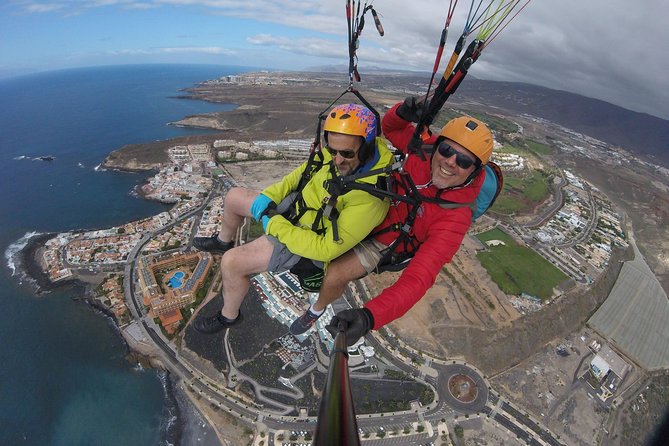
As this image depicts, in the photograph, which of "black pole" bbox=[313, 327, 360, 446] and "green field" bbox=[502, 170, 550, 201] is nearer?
"black pole" bbox=[313, 327, 360, 446]

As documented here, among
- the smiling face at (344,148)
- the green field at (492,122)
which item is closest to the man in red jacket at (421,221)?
the smiling face at (344,148)

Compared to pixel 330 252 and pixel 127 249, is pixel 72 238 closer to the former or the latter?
pixel 127 249

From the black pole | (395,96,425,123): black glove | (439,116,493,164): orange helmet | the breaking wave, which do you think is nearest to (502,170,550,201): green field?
(395,96,425,123): black glove

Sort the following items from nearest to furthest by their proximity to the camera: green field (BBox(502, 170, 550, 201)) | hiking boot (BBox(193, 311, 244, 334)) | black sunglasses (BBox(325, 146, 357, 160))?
black sunglasses (BBox(325, 146, 357, 160)) < hiking boot (BBox(193, 311, 244, 334)) < green field (BBox(502, 170, 550, 201))

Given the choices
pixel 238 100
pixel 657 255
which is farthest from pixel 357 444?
pixel 238 100

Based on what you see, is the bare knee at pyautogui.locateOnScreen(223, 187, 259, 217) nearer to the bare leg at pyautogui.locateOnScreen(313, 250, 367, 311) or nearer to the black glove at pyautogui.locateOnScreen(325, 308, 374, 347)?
the bare leg at pyautogui.locateOnScreen(313, 250, 367, 311)

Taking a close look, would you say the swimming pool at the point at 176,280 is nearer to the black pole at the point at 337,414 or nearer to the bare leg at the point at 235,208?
the bare leg at the point at 235,208
